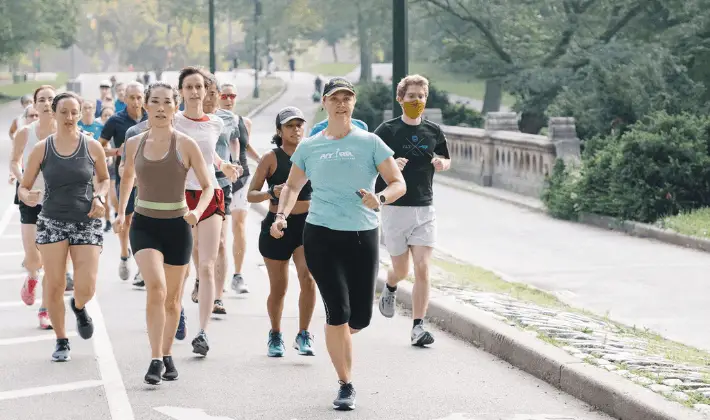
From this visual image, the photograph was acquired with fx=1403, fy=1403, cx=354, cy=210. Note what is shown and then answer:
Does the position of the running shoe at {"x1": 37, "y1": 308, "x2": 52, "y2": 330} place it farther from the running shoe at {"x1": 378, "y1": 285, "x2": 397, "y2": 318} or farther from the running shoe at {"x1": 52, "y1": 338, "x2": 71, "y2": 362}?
the running shoe at {"x1": 378, "y1": 285, "x2": 397, "y2": 318}

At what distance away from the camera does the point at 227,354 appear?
33.6 ft

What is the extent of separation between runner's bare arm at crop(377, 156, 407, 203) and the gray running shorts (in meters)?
2.28

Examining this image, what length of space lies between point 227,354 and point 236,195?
352 cm

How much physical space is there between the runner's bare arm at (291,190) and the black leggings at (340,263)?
25 centimetres

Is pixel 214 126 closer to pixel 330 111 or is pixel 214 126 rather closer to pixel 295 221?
pixel 295 221

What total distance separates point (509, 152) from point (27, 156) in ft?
52.1

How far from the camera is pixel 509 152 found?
2648cm

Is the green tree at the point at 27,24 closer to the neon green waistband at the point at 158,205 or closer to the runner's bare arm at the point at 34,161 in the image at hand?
the runner's bare arm at the point at 34,161

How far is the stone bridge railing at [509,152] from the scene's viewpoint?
2378 cm

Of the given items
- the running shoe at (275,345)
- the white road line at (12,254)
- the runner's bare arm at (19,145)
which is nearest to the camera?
the running shoe at (275,345)

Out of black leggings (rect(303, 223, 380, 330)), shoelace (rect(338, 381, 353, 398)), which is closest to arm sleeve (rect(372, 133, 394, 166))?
black leggings (rect(303, 223, 380, 330))

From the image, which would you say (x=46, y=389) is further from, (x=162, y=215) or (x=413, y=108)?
(x=413, y=108)

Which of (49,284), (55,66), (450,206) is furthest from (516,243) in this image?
(55,66)

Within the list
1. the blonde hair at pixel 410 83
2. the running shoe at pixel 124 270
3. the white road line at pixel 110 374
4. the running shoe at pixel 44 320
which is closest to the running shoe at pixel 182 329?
the white road line at pixel 110 374
